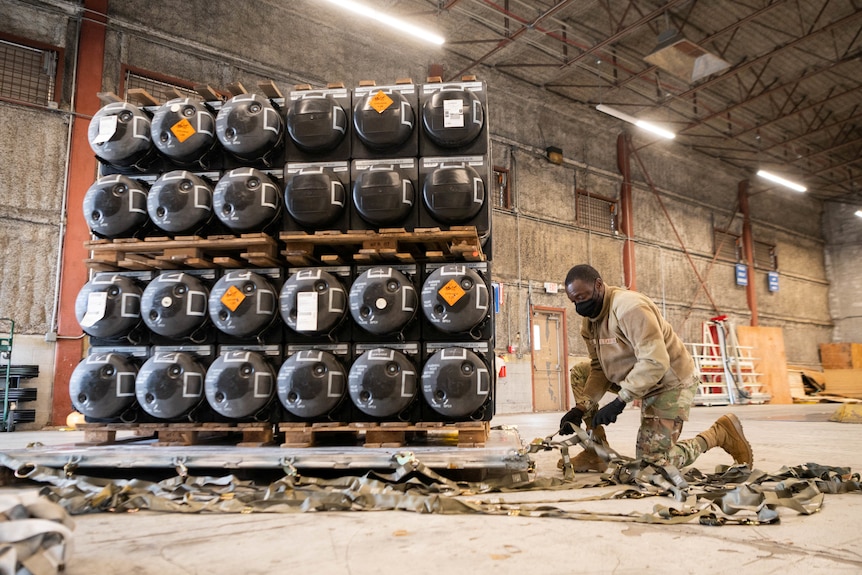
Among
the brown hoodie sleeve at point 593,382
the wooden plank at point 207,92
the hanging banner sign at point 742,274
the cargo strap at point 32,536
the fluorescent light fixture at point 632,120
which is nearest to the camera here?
the cargo strap at point 32,536

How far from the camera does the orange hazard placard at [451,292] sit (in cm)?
387

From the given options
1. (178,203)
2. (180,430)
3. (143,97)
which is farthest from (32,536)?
(143,97)

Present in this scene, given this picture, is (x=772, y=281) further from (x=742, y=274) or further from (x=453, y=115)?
(x=453, y=115)

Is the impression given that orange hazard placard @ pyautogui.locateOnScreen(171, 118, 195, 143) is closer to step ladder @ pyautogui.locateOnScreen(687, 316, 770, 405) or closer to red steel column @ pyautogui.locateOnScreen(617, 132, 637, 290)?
red steel column @ pyautogui.locateOnScreen(617, 132, 637, 290)

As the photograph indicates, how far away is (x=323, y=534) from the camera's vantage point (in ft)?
7.88

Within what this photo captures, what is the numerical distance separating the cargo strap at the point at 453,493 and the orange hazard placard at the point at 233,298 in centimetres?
110

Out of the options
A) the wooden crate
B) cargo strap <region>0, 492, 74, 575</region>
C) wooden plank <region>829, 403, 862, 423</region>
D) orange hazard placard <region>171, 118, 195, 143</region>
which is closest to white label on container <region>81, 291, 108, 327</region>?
orange hazard placard <region>171, 118, 195, 143</region>

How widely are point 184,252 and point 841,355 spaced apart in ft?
76.1

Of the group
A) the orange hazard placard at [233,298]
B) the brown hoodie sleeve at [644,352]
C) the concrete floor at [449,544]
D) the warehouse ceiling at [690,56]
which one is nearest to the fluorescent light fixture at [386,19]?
the warehouse ceiling at [690,56]

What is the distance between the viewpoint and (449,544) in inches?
88.3

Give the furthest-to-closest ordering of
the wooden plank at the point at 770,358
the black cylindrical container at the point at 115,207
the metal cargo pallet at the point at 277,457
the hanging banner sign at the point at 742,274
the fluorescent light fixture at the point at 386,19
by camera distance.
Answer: the hanging banner sign at the point at 742,274
the wooden plank at the point at 770,358
the fluorescent light fixture at the point at 386,19
the black cylindrical container at the point at 115,207
the metal cargo pallet at the point at 277,457

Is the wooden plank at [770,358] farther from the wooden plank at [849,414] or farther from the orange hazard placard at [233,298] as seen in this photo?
the orange hazard placard at [233,298]

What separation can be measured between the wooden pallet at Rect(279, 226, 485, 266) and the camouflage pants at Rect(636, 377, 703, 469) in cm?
155

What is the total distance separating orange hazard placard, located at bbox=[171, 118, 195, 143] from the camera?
4.18 meters
